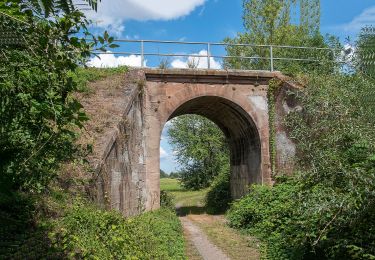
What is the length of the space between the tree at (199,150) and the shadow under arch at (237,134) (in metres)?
13.3

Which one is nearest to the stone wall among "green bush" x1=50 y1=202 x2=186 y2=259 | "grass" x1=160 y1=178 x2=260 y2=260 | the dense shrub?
"green bush" x1=50 y1=202 x2=186 y2=259

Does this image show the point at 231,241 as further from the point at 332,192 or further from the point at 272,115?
the point at 272,115

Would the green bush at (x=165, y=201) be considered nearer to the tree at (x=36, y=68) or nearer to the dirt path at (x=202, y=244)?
the dirt path at (x=202, y=244)

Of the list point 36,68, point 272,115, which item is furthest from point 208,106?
point 36,68

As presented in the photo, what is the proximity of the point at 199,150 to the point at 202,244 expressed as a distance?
70.7ft

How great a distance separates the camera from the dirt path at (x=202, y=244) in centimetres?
1048

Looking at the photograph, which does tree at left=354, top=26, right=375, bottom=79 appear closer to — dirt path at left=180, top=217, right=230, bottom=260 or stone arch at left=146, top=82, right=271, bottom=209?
dirt path at left=180, top=217, right=230, bottom=260

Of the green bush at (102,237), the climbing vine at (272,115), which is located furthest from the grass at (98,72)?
the green bush at (102,237)

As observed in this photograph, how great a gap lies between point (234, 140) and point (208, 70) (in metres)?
4.58

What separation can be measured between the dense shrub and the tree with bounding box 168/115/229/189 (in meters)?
19.7

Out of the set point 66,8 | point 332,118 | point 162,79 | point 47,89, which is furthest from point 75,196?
point 162,79

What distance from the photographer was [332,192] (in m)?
7.17

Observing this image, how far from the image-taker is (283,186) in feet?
46.7

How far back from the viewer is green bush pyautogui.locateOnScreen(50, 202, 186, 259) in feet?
20.0
